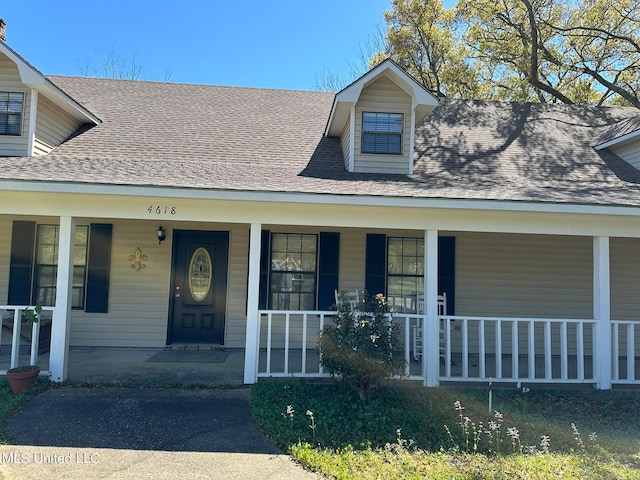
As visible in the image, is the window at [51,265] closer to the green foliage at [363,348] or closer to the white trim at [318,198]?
the white trim at [318,198]

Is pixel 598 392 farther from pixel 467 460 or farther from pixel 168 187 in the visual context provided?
pixel 168 187

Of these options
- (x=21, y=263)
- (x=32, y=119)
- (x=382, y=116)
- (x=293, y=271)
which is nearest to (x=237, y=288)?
(x=293, y=271)

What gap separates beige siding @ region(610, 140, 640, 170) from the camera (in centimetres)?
785

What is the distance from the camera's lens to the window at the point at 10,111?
263 inches

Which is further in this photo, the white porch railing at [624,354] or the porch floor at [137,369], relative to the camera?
the white porch railing at [624,354]

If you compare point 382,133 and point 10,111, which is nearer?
point 10,111

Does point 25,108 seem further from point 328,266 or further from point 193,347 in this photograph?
point 328,266

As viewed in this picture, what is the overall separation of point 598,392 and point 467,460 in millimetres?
3105

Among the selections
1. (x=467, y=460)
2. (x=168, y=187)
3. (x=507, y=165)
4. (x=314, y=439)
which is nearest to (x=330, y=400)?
(x=314, y=439)

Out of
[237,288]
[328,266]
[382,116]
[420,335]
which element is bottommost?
[420,335]

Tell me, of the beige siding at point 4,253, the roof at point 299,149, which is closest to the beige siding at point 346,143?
the roof at point 299,149

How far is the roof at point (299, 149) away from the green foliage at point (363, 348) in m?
1.57

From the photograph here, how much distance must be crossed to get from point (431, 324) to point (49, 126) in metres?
6.94

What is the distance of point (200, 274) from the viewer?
7.64 metres
